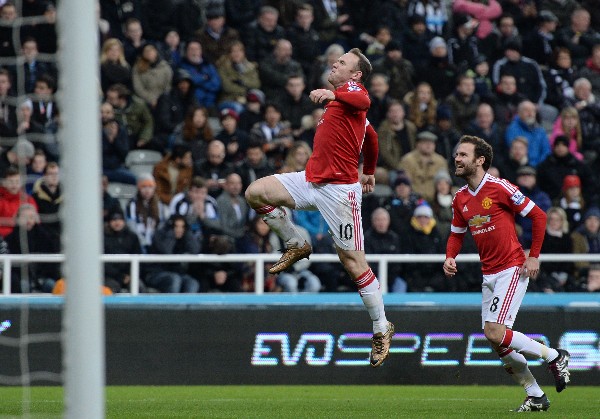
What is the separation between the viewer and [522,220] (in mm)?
16891

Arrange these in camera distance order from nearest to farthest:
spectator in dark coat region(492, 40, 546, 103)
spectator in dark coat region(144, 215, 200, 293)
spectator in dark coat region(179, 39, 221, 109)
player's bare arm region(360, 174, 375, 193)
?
player's bare arm region(360, 174, 375, 193), spectator in dark coat region(144, 215, 200, 293), spectator in dark coat region(179, 39, 221, 109), spectator in dark coat region(492, 40, 546, 103)

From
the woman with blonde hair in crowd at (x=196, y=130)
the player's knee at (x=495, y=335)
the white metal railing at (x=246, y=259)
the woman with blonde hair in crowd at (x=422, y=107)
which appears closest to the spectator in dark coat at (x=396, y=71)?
the woman with blonde hair in crowd at (x=422, y=107)

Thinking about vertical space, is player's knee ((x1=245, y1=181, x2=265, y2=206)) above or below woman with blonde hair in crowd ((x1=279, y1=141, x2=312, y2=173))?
above

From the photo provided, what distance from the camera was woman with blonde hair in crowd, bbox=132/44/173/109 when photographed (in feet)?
57.4

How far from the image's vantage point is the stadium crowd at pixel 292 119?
1522cm

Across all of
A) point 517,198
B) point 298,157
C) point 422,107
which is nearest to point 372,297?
point 517,198

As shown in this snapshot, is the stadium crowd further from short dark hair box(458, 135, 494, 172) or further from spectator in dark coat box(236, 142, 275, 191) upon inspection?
short dark hair box(458, 135, 494, 172)

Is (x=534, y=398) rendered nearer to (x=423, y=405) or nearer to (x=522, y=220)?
(x=423, y=405)

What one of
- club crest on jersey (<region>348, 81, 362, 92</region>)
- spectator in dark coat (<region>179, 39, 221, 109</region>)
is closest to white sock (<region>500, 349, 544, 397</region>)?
club crest on jersey (<region>348, 81, 362, 92</region>)

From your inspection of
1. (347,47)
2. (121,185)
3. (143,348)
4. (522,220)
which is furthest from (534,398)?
(347,47)

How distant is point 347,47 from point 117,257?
7068mm

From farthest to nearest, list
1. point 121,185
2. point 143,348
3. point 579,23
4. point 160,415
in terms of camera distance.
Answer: point 579,23
point 121,185
point 143,348
point 160,415

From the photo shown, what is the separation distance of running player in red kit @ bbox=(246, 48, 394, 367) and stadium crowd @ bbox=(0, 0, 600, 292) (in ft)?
11.2

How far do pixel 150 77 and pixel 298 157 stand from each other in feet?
9.28
